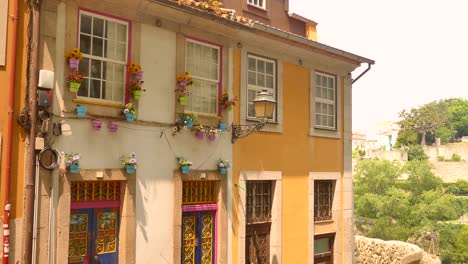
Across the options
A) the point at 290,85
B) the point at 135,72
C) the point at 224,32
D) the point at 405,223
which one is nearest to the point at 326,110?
the point at 290,85

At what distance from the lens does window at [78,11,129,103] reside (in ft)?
26.2

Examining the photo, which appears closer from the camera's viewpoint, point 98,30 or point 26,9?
point 26,9

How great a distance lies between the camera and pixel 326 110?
12859 mm

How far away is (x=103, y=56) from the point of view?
820 centimetres

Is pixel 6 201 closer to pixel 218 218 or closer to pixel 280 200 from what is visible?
pixel 218 218

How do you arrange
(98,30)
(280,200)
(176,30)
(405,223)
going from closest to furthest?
1. (98,30)
2. (176,30)
3. (280,200)
4. (405,223)

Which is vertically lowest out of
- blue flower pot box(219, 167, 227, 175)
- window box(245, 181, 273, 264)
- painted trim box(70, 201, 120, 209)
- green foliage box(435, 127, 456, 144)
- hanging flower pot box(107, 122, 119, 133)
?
window box(245, 181, 273, 264)

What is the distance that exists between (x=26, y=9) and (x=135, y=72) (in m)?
1.99

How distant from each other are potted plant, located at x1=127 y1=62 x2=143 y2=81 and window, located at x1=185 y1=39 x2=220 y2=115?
4.23 feet

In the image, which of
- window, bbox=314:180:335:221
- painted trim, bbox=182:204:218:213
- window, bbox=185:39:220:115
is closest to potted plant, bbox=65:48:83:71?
window, bbox=185:39:220:115

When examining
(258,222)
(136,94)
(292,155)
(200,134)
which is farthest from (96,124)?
(292,155)

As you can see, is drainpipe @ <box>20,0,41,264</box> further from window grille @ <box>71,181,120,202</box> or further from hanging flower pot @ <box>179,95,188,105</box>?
hanging flower pot @ <box>179,95,188,105</box>

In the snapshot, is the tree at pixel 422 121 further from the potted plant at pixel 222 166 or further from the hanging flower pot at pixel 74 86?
the hanging flower pot at pixel 74 86

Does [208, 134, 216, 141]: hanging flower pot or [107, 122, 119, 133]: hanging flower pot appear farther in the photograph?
[208, 134, 216, 141]: hanging flower pot
